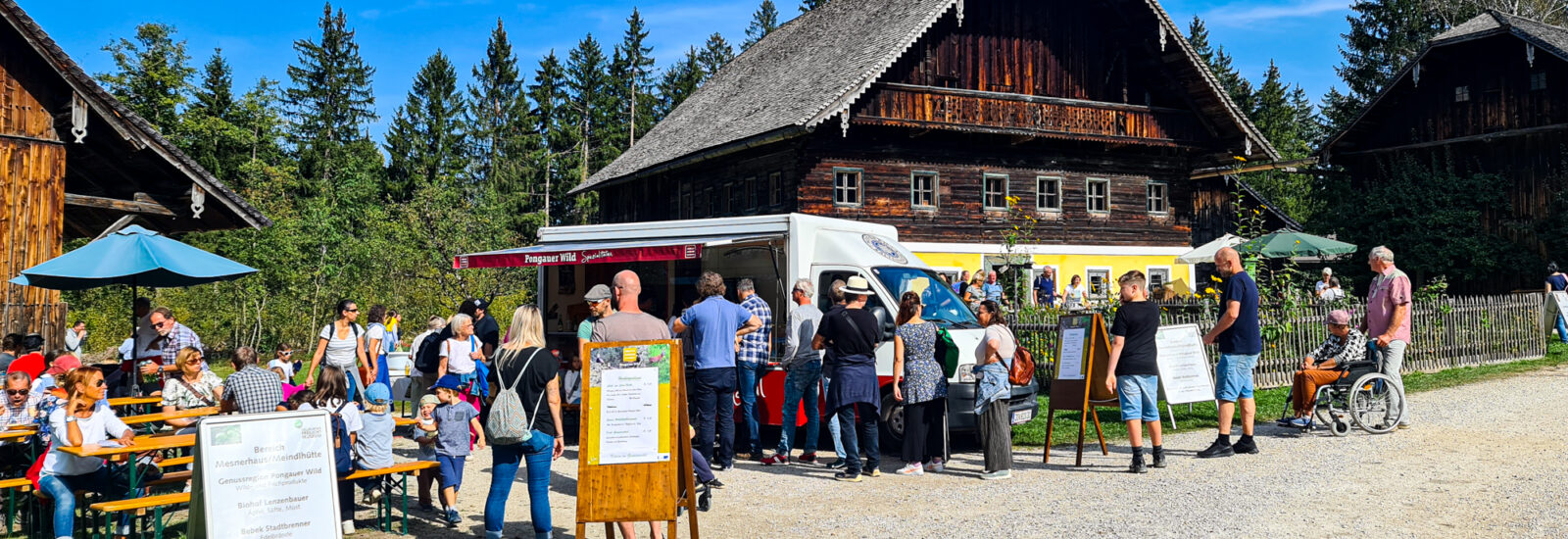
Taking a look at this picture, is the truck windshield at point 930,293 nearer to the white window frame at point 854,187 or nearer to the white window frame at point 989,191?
the white window frame at point 854,187

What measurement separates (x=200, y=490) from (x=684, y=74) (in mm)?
62086

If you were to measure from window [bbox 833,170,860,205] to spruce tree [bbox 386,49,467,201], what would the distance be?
1297 inches

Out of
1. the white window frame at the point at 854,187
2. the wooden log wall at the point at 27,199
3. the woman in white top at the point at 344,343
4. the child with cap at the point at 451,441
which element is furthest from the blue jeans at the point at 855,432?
the white window frame at the point at 854,187

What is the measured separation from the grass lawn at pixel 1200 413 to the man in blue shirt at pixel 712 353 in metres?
3.46

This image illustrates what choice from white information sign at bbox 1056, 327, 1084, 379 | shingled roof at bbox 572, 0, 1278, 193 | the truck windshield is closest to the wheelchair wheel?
white information sign at bbox 1056, 327, 1084, 379

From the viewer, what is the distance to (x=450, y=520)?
7.96 meters

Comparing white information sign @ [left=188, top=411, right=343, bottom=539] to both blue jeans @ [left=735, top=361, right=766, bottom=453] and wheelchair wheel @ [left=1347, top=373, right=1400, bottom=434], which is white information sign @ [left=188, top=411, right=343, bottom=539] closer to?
blue jeans @ [left=735, top=361, right=766, bottom=453]

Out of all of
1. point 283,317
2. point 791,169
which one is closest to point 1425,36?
point 791,169

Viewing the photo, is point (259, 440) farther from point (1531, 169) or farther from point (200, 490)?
point (1531, 169)

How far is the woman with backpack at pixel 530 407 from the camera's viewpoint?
663cm

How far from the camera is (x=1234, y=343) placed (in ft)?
32.1

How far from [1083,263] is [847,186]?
6.76 meters

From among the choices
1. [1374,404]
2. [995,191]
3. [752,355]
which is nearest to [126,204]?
[752,355]

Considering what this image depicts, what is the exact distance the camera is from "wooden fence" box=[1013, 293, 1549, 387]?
15477 millimetres
